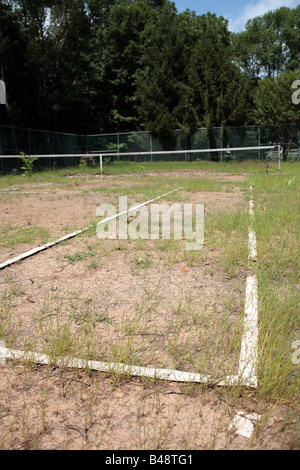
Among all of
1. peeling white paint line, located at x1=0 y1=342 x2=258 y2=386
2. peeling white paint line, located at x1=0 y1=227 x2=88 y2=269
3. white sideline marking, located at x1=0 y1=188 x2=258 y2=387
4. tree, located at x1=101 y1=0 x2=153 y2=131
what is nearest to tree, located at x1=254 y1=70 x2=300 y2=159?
tree, located at x1=101 y1=0 x2=153 y2=131

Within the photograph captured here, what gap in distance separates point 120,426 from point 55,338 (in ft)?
2.65

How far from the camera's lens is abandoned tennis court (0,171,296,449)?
1.53 m

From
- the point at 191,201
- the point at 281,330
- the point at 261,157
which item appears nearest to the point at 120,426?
the point at 281,330

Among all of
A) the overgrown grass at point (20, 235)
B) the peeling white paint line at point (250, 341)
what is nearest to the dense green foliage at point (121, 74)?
the overgrown grass at point (20, 235)

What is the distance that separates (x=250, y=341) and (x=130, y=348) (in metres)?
0.71

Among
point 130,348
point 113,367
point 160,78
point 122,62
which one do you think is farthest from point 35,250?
point 122,62

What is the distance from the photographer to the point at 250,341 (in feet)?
6.92

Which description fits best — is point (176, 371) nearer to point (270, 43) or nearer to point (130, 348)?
point (130, 348)

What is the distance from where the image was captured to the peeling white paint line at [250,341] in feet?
5.93

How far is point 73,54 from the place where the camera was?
29.4 m

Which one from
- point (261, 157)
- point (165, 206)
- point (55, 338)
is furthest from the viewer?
point (261, 157)

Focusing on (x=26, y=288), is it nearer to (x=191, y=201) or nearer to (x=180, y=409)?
(x=180, y=409)

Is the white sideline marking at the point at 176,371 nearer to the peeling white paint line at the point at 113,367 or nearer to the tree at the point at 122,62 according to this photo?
the peeling white paint line at the point at 113,367
